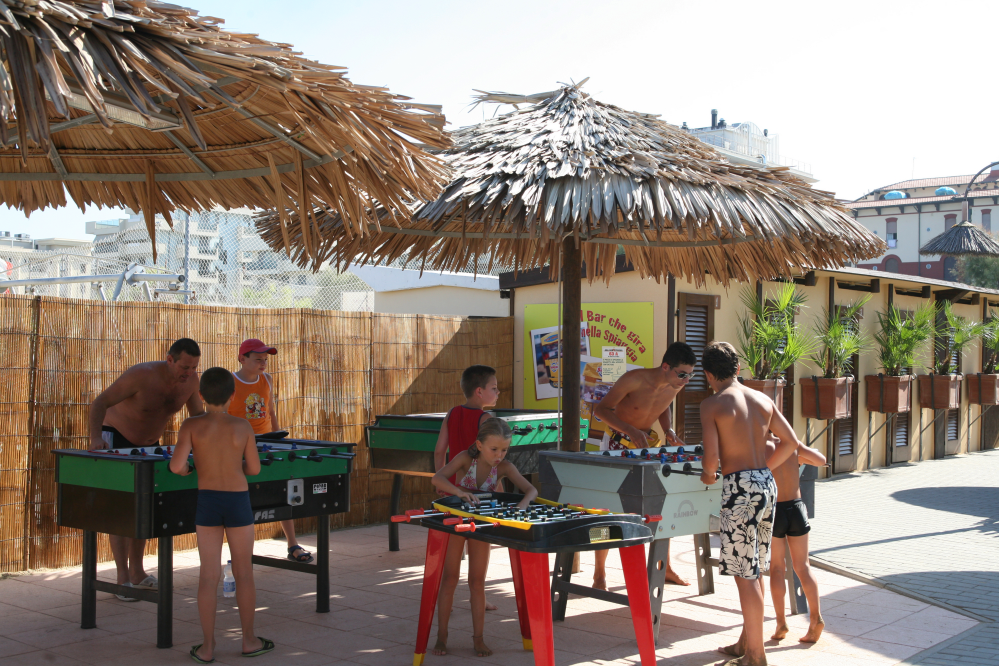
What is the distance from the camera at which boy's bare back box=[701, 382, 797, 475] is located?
4.72m

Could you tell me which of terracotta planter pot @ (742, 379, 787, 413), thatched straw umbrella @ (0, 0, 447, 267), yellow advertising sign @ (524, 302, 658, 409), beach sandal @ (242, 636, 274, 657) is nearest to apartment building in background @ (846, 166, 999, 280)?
terracotta planter pot @ (742, 379, 787, 413)

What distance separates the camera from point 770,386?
33.7 feet

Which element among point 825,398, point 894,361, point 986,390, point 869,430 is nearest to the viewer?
point 825,398

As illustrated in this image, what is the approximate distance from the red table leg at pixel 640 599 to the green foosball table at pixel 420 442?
9.57 ft

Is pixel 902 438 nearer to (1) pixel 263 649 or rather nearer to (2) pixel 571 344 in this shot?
(2) pixel 571 344

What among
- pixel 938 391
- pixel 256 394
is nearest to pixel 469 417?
pixel 256 394

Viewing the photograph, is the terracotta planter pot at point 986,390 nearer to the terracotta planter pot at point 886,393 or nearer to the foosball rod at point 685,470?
the terracotta planter pot at point 886,393

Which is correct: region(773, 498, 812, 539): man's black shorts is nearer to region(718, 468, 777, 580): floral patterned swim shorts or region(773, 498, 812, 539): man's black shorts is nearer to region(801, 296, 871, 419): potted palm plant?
region(718, 468, 777, 580): floral patterned swim shorts

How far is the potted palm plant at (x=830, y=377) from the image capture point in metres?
11.3

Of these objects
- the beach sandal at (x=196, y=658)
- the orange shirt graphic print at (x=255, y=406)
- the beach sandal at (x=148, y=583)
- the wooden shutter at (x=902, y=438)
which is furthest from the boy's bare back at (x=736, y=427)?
the wooden shutter at (x=902, y=438)

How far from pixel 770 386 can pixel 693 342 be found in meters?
1.16

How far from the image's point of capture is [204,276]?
149ft

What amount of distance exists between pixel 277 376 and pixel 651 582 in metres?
4.24

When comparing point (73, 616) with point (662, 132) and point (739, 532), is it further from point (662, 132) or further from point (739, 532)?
point (662, 132)
